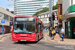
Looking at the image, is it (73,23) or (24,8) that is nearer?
(73,23)

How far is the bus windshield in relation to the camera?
42.7ft

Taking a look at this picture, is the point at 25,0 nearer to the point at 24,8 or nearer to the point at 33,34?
the point at 24,8

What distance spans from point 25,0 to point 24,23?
532 feet

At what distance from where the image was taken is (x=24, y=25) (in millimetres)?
13125

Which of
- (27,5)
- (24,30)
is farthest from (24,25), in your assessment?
(27,5)

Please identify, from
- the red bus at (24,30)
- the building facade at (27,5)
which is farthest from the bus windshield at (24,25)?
the building facade at (27,5)

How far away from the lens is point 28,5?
568 feet

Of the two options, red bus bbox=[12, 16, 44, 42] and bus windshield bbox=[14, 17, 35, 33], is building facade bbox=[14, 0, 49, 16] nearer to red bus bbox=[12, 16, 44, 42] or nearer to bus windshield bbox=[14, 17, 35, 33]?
bus windshield bbox=[14, 17, 35, 33]

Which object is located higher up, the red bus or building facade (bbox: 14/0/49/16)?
building facade (bbox: 14/0/49/16)

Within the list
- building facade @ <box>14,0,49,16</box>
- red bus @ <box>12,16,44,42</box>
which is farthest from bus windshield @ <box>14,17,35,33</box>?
building facade @ <box>14,0,49,16</box>

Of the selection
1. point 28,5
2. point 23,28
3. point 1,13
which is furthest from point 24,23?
point 28,5

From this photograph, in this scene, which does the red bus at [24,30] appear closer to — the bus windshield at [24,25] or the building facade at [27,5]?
the bus windshield at [24,25]

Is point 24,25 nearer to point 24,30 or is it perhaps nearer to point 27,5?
point 24,30

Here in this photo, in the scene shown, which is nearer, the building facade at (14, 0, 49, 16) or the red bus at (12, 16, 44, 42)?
the red bus at (12, 16, 44, 42)
